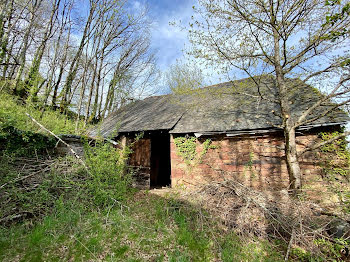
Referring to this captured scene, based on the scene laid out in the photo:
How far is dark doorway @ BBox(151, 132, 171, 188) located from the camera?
1025 cm

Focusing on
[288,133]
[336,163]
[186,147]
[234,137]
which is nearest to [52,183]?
[186,147]

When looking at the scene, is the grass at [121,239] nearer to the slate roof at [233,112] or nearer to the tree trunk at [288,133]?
the tree trunk at [288,133]

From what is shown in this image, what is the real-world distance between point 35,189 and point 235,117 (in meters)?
7.13

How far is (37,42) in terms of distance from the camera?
11.6 meters

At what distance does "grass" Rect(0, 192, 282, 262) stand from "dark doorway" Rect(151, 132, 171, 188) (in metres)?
5.49

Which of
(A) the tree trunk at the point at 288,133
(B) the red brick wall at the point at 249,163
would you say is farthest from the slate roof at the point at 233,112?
(B) the red brick wall at the point at 249,163

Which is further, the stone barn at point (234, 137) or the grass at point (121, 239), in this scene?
the stone barn at point (234, 137)

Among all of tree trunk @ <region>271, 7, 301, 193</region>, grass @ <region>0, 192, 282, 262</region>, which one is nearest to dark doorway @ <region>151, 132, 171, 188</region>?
grass @ <region>0, 192, 282, 262</region>

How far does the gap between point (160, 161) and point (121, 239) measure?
709cm

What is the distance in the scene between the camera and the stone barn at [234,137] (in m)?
5.82

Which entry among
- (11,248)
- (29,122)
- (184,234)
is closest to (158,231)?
(184,234)

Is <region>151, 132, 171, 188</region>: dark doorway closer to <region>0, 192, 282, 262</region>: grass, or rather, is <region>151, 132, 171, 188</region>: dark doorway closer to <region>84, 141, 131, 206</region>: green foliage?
<region>84, 141, 131, 206</region>: green foliage

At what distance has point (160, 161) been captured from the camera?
10.9 meters

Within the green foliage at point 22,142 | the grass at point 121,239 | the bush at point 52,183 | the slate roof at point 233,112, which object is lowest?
the grass at point 121,239
